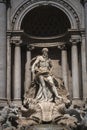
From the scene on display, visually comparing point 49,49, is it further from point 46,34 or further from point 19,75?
point 19,75

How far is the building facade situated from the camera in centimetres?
2396

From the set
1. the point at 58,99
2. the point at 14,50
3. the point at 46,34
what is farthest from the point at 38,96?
the point at 46,34

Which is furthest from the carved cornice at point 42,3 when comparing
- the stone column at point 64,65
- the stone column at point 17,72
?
the stone column at point 64,65

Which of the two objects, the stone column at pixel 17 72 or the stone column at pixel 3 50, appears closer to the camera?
the stone column at pixel 3 50

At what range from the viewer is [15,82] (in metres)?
24.2

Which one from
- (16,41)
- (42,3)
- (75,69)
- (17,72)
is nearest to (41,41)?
(16,41)

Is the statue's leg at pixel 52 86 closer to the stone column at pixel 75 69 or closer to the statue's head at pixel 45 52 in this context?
the stone column at pixel 75 69

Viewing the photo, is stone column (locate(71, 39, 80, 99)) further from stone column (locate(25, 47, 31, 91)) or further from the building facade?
stone column (locate(25, 47, 31, 91))

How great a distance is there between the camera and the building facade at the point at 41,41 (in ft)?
78.6

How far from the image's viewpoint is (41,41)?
26.2 m

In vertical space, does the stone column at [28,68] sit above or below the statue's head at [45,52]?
below

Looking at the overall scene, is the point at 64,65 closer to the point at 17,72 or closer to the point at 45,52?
the point at 45,52

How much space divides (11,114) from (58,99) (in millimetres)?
4109

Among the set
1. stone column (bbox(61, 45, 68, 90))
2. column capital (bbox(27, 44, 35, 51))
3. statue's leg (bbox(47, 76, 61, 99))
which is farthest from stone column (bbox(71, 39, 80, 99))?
column capital (bbox(27, 44, 35, 51))
